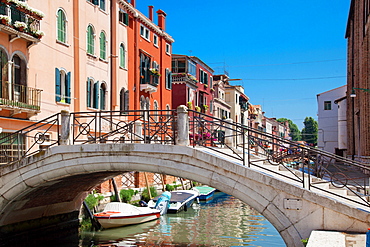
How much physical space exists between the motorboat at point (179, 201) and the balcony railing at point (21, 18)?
997cm

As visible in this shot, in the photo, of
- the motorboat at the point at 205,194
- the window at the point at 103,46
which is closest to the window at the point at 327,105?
the motorboat at the point at 205,194

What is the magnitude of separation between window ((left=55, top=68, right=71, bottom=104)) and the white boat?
484cm

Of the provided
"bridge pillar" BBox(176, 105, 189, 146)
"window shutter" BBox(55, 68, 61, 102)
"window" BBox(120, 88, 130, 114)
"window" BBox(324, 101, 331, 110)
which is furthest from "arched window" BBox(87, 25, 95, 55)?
"window" BBox(324, 101, 331, 110)

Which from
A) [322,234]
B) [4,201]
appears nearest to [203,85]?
[4,201]

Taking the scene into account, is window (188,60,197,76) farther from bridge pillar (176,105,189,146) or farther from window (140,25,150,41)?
bridge pillar (176,105,189,146)

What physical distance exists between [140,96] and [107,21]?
223 inches

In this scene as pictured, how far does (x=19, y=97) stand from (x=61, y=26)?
4325 mm

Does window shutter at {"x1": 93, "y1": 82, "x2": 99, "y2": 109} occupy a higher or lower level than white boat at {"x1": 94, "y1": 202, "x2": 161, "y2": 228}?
higher

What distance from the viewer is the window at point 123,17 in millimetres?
Result: 24219

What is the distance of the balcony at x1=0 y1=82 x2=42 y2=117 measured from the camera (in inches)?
577

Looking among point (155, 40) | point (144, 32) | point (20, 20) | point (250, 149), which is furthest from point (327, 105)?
point (20, 20)

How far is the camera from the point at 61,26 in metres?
18.7

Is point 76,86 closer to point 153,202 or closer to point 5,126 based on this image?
point 5,126

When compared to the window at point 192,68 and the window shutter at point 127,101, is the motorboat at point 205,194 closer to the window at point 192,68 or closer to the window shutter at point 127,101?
the window shutter at point 127,101
